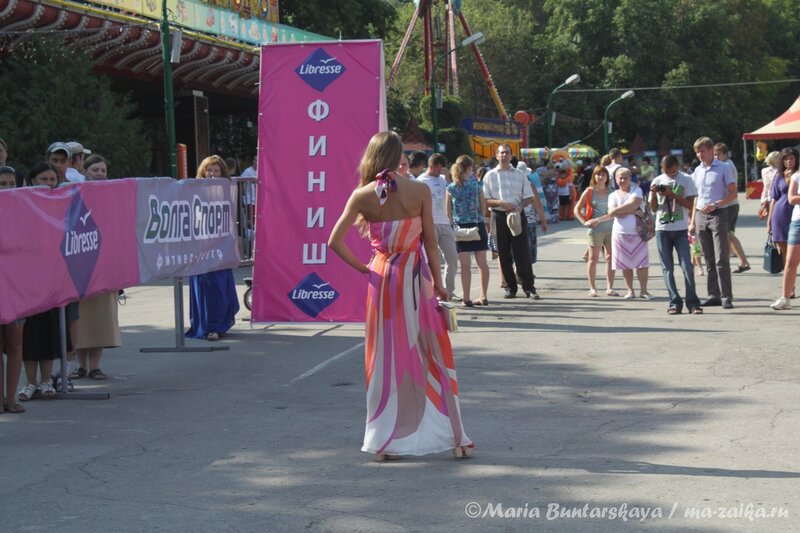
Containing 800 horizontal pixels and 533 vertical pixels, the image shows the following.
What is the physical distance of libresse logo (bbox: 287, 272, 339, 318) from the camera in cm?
1176

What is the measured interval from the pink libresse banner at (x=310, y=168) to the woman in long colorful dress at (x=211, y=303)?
371mm

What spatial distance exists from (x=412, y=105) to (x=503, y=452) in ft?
182

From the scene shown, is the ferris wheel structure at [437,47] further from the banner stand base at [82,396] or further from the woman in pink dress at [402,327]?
the woman in pink dress at [402,327]

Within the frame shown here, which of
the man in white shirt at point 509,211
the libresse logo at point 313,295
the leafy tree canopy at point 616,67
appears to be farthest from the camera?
the leafy tree canopy at point 616,67

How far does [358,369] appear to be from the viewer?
9.95 meters

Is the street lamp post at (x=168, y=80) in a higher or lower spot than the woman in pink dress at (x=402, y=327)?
higher

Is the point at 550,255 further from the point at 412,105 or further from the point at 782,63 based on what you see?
the point at 782,63

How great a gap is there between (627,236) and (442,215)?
2.35 m

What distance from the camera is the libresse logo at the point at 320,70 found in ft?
37.7

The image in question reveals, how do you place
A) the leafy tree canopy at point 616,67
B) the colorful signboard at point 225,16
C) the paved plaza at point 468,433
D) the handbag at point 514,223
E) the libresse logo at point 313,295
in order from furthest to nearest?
the leafy tree canopy at point 616,67 < the colorful signboard at point 225,16 < the handbag at point 514,223 < the libresse logo at point 313,295 < the paved plaza at point 468,433

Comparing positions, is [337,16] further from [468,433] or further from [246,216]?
[468,433]

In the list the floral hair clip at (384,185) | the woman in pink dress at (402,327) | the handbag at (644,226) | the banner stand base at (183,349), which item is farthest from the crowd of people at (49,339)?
the handbag at (644,226)

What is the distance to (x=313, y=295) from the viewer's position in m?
11.8

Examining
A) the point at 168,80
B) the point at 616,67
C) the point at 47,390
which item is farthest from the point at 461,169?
the point at 616,67
